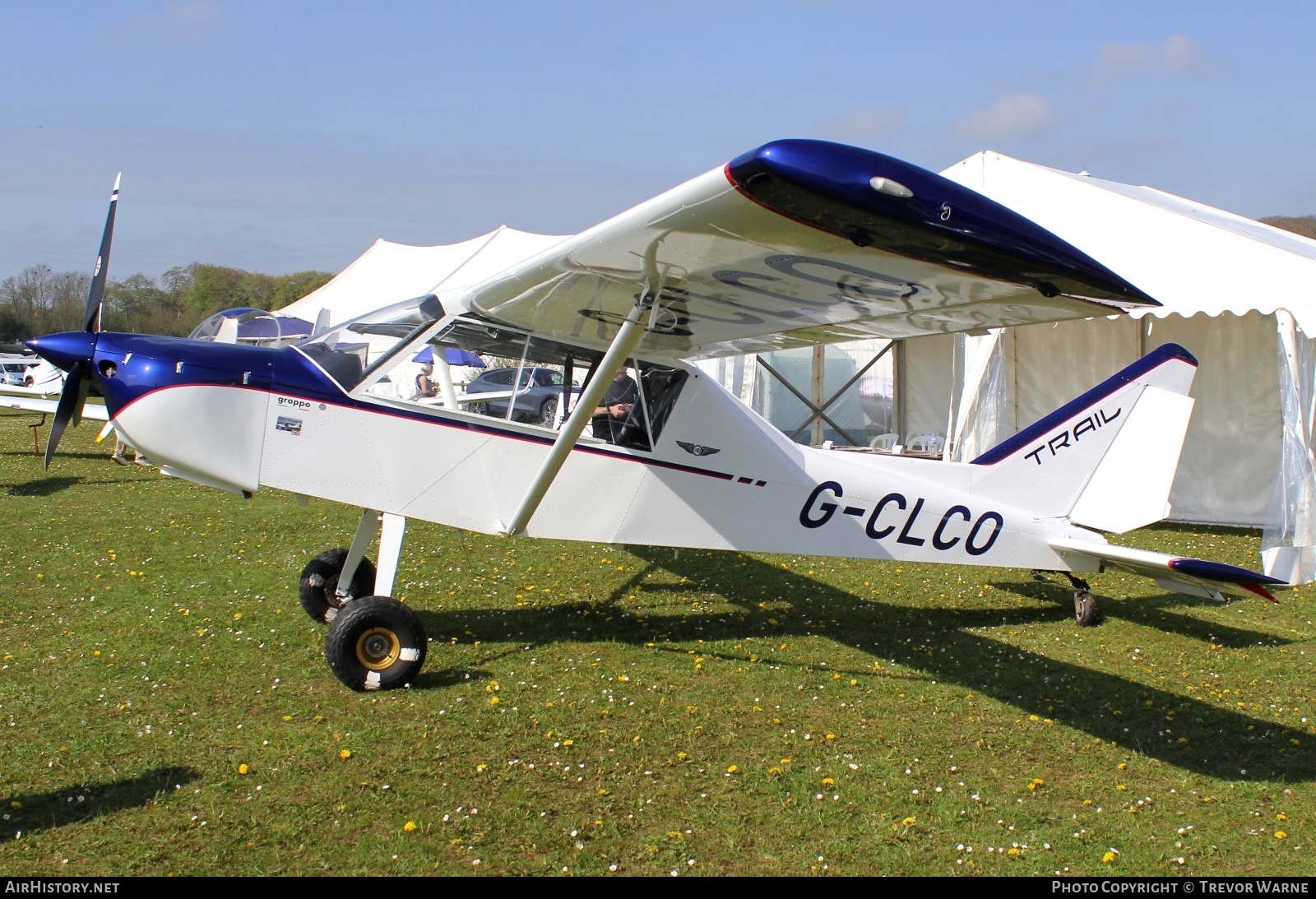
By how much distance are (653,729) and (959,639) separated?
119 inches

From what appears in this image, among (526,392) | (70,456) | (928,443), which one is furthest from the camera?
(70,456)

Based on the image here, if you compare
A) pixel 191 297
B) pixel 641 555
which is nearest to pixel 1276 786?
pixel 641 555

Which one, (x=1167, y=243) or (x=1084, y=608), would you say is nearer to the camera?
(x=1084, y=608)

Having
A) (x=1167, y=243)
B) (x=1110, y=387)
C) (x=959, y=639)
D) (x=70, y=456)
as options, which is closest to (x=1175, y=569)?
(x=959, y=639)

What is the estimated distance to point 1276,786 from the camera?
14.8 feet

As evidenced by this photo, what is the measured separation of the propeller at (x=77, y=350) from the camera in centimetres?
526

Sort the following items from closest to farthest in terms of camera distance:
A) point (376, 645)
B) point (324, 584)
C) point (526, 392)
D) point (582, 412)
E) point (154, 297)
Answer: point (582, 412) < point (376, 645) < point (526, 392) < point (324, 584) < point (154, 297)

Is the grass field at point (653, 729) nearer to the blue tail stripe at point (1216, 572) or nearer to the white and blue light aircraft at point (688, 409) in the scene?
the white and blue light aircraft at point (688, 409)

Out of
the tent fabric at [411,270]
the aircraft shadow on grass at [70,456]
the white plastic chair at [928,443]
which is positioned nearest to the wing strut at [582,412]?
the white plastic chair at [928,443]

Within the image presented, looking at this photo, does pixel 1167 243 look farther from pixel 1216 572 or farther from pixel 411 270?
pixel 411 270

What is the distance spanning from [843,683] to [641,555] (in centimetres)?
394

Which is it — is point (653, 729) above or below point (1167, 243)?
below

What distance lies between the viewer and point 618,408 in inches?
249

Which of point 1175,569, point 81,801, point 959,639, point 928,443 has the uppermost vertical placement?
point 928,443
